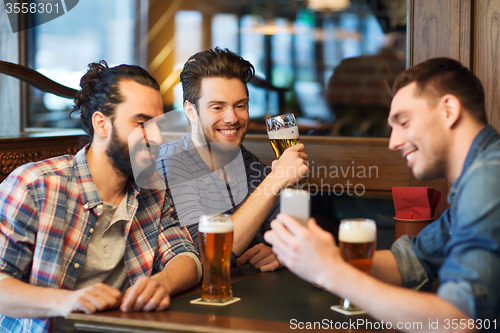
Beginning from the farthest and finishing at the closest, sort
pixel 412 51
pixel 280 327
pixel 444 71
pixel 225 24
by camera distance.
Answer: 1. pixel 225 24
2. pixel 412 51
3. pixel 444 71
4. pixel 280 327

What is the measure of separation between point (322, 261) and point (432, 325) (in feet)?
0.73

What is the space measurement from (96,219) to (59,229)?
12 cm

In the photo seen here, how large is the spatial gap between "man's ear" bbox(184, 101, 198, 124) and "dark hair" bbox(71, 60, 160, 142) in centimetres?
46

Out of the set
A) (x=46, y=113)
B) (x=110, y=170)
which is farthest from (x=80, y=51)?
(x=110, y=170)

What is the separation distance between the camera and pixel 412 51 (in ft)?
7.08

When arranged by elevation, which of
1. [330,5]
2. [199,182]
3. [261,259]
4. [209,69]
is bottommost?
[261,259]

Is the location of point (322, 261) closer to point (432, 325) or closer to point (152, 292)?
point (432, 325)

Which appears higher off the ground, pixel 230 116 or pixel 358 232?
pixel 230 116

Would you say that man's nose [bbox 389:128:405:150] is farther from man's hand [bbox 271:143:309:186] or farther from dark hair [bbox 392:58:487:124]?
man's hand [bbox 271:143:309:186]

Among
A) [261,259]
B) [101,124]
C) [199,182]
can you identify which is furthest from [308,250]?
[199,182]

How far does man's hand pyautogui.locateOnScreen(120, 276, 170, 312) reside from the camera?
42.8 inches

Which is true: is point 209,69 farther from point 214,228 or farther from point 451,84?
point 451,84

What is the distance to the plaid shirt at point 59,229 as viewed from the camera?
1.30 metres

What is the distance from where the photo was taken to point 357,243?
42.8 inches
